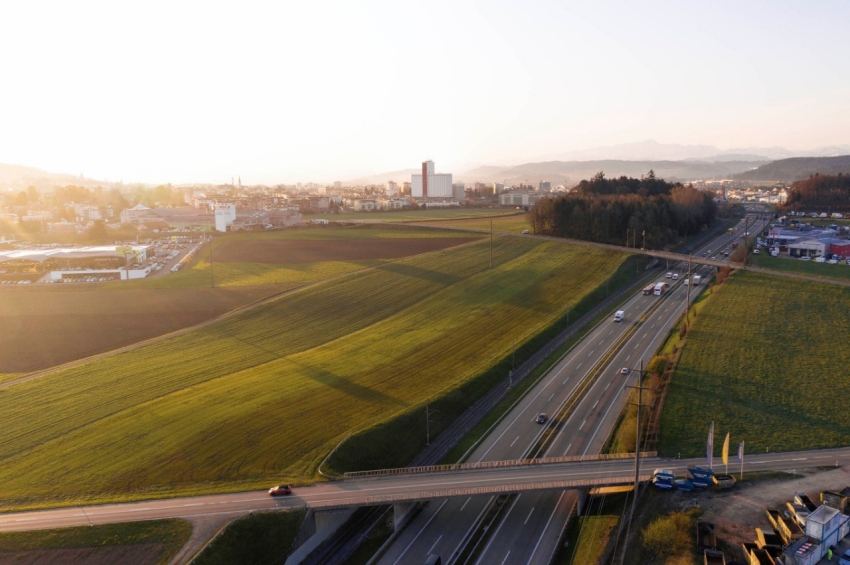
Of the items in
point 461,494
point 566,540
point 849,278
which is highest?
point 849,278

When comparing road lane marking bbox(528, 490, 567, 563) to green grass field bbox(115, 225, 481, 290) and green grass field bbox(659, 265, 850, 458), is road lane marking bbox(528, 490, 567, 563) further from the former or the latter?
green grass field bbox(115, 225, 481, 290)

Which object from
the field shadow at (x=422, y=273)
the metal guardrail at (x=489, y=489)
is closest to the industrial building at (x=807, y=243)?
the field shadow at (x=422, y=273)

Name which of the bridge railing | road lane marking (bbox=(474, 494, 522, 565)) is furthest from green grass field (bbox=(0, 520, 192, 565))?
road lane marking (bbox=(474, 494, 522, 565))

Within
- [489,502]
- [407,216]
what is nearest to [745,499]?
[489,502]

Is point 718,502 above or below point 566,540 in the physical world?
above

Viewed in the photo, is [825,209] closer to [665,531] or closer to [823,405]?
[823,405]

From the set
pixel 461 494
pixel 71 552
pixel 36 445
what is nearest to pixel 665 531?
pixel 461 494

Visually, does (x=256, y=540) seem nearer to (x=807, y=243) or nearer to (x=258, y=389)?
(x=258, y=389)

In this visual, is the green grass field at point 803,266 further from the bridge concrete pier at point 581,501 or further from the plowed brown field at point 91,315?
the bridge concrete pier at point 581,501
